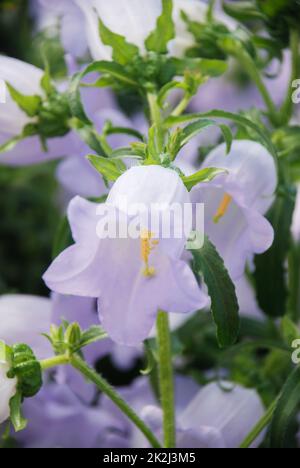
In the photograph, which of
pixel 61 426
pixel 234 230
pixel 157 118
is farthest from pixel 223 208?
pixel 61 426

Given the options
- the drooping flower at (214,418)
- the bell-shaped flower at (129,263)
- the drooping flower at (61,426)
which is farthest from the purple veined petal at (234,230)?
the drooping flower at (61,426)

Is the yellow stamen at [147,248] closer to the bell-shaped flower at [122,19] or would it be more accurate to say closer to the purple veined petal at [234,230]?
the purple veined petal at [234,230]

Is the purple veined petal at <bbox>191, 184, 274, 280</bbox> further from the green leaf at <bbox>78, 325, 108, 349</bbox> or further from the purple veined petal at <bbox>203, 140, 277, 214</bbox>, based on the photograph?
the green leaf at <bbox>78, 325, 108, 349</bbox>

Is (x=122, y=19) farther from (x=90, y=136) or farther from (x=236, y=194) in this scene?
(x=236, y=194)

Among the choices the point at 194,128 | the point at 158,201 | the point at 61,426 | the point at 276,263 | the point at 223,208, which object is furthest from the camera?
the point at 61,426

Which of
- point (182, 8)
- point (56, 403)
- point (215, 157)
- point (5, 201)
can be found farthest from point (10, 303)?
point (5, 201)
